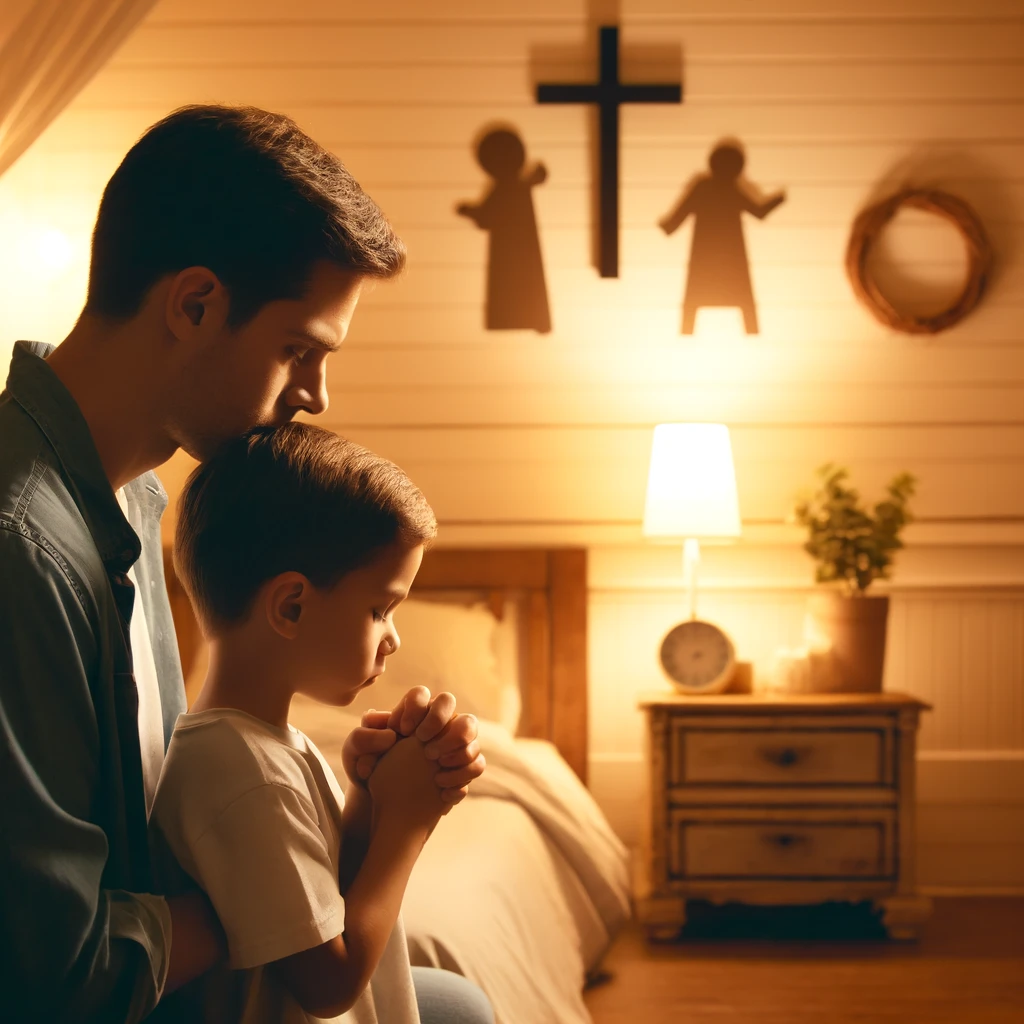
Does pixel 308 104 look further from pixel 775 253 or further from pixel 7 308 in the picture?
pixel 775 253

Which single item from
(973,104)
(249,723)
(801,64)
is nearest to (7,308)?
(801,64)

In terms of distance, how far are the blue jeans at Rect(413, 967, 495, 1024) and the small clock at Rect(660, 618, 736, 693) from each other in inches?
75.8

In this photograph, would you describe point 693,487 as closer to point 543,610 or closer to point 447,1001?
point 543,610

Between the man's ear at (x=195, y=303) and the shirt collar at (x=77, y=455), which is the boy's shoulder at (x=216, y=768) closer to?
the shirt collar at (x=77, y=455)

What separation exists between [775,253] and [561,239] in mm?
653

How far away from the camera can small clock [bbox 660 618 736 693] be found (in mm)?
3096

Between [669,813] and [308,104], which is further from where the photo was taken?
[308,104]

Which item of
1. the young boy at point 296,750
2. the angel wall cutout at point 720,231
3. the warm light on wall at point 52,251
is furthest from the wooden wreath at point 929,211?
the young boy at point 296,750

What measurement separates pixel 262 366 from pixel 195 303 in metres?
0.08

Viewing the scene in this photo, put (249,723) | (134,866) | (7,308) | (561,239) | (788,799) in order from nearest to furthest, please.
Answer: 1. (134,866)
2. (249,723)
3. (788,799)
4. (7,308)
5. (561,239)

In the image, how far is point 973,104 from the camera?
3.41m

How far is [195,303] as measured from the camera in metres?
0.92

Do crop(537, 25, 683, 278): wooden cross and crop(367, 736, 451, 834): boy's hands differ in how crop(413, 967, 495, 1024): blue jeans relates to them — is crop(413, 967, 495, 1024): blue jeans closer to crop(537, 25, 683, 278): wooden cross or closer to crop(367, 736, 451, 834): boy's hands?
crop(367, 736, 451, 834): boy's hands

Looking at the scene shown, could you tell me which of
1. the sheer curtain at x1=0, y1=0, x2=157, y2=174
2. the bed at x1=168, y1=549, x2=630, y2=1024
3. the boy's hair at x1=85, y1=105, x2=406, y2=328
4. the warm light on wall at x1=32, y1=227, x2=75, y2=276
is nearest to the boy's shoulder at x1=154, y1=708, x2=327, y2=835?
the boy's hair at x1=85, y1=105, x2=406, y2=328
